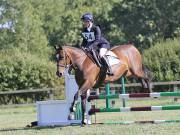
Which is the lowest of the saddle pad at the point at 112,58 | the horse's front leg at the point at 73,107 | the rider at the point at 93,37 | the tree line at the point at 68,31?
the horse's front leg at the point at 73,107

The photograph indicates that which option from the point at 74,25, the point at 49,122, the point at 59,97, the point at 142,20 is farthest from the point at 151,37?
the point at 49,122

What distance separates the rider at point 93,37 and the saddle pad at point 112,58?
0.20 metres

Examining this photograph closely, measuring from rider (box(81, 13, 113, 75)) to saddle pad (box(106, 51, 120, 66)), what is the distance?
20 centimetres

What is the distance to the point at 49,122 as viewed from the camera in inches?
554

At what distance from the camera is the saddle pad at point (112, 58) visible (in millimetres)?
13859

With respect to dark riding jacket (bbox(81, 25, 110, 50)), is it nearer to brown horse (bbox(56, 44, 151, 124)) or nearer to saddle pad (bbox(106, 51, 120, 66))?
brown horse (bbox(56, 44, 151, 124))

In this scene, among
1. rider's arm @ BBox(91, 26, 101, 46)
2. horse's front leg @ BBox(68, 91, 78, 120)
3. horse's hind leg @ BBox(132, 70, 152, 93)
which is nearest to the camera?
horse's front leg @ BBox(68, 91, 78, 120)

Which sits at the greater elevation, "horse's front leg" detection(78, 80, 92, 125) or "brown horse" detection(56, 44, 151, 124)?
"brown horse" detection(56, 44, 151, 124)

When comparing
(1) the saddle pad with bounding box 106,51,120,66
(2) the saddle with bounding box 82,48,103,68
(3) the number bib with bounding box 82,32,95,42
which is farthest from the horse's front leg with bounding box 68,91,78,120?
(1) the saddle pad with bounding box 106,51,120,66

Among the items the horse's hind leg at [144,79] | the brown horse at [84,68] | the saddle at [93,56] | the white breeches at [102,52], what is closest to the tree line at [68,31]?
the horse's hind leg at [144,79]

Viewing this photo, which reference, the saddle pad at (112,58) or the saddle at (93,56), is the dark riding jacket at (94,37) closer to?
the saddle at (93,56)

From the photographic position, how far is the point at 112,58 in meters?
14.0

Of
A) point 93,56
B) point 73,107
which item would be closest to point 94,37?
point 93,56

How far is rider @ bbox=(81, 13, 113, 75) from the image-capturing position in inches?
522
